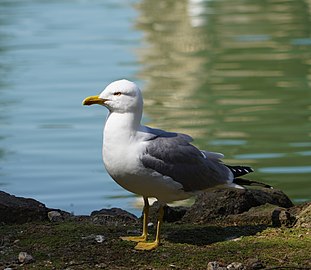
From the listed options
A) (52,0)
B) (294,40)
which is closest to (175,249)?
(294,40)

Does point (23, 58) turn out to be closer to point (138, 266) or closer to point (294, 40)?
point (294, 40)

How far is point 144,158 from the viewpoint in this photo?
4824mm

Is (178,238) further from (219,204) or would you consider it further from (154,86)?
(154,86)

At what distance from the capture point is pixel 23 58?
52.2 ft

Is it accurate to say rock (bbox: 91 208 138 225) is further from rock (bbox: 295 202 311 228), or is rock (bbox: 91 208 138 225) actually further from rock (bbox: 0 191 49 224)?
rock (bbox: 295 202 311 228)

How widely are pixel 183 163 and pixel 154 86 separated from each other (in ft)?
27.3

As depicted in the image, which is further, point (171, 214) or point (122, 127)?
point (171, 214)

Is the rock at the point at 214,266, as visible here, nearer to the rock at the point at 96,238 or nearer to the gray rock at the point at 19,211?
the rock at the point at 96,238

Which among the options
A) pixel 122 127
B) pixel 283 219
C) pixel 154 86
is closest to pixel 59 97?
pixel 154 86

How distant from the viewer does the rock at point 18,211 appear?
5.63 m

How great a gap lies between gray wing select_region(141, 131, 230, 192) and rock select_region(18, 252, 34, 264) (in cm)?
72

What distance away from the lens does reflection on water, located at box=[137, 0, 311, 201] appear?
9.71 metres

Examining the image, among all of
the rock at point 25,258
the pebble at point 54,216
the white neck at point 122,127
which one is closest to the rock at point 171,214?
the pebble at point 54,216

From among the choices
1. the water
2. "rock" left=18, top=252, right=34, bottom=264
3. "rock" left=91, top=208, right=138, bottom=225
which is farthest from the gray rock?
the water
